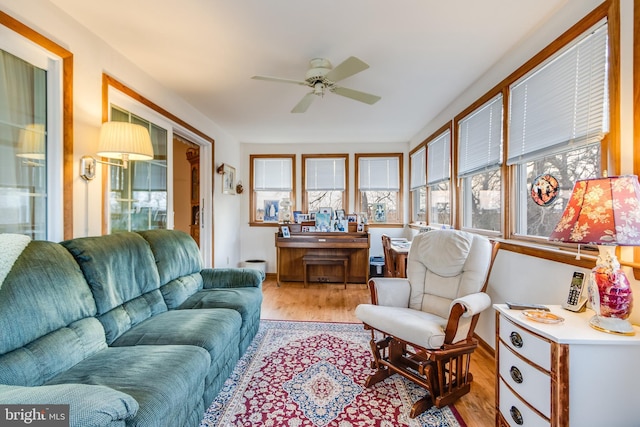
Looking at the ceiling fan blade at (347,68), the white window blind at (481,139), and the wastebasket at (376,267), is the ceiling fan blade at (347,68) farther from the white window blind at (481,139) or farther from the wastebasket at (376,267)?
the wastebasket at (376,267)

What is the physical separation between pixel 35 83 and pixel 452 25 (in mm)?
2733

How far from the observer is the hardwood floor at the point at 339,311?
1820 millimetres

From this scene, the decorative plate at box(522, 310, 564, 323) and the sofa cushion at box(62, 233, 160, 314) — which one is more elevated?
the sofa cushion at box(62, 233, 160, 314)

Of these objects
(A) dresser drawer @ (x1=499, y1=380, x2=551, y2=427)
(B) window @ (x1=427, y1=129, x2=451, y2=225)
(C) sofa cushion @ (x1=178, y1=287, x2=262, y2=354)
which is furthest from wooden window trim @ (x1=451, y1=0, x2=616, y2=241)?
(C) sofa cushion @ (x1=178, y1=287, x2=262, y2=354)

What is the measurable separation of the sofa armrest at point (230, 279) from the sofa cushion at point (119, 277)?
23.1 inches

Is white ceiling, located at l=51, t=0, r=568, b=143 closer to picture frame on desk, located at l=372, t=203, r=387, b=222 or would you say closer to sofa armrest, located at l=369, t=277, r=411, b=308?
sofa armrest, located at l=369, t=277, r=411, b=308

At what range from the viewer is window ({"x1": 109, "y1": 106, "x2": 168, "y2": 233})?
8.02 ft

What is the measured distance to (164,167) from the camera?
307cm

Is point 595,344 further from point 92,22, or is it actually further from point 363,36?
point 92,22

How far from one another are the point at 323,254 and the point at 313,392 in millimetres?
2965

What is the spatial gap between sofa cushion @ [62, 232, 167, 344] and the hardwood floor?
1.54 meters

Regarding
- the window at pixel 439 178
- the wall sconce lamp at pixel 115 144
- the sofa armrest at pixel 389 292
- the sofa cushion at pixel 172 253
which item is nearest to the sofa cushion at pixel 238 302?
the sofa cushion at pixel 172 253

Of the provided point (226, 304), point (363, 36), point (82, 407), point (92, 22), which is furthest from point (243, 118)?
point (82, 407)

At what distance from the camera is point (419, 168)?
185 inches
